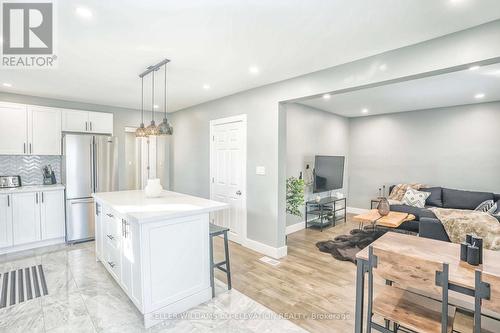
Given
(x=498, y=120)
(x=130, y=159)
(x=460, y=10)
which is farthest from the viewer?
(x=130, y=159)

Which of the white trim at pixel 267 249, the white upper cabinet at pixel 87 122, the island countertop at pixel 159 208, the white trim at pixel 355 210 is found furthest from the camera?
the white trim at pixel 355 210

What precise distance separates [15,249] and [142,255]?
3.36 m

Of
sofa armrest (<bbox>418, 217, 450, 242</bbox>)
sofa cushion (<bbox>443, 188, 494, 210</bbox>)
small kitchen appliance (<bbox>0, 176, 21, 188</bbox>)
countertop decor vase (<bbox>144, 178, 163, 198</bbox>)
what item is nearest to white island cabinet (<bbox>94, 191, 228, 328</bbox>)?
countertop decor vase (<bbox>144, 178, 163, 198</bbox>)

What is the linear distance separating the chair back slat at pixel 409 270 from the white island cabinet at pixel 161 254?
1.57 m

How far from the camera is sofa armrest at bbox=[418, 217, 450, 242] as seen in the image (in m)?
3.16

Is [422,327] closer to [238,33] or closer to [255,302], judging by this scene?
[255,302]

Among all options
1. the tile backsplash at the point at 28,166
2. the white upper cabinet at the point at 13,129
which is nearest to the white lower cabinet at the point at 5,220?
the tile backsplash at the point at 28,166

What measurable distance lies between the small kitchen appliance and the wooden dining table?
541 centimetres

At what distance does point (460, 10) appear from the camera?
1.88m

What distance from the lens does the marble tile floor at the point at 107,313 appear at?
2.17 m

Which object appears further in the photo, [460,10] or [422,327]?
[460,10]

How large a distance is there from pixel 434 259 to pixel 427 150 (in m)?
5.20

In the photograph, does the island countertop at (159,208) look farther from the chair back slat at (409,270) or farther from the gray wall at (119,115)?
the gray wall at (119,115)

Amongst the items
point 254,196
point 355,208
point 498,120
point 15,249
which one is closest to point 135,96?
point 254,196
